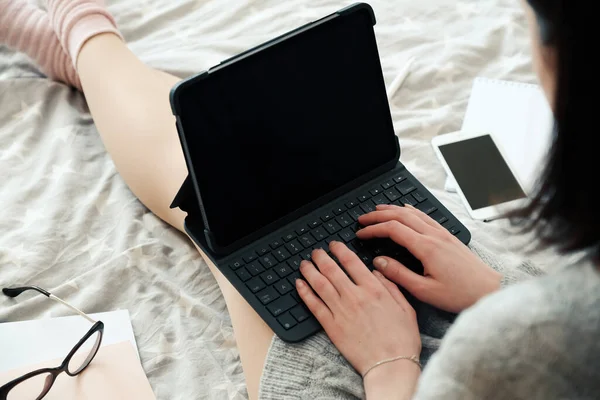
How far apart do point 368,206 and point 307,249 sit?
97mm

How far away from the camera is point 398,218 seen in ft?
2.48

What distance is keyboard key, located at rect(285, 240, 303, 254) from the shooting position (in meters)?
0.74

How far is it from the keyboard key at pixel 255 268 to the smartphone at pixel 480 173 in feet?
1.12

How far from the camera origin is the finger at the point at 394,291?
0.70 m

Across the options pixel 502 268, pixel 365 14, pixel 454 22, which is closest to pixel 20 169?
pixel 365 14

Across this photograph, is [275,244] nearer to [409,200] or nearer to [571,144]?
[409,200]

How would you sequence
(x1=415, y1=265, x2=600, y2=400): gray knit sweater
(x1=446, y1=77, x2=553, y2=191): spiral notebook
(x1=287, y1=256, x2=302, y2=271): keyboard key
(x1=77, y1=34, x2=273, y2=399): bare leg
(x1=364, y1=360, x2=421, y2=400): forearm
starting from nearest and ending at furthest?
(x1=415, y1=265, x2=600, y2=400): gray knit sweater → (x1=364, y1=360, x2=421, y2=400): forearm → (x1=287, y1=256, x2=302, y2=271): keyboard key → (x1=77, y1=34, x2=273, y2=399): bare leg → (x1=446, y1=77, x2=553, y2=191): spiral notebook

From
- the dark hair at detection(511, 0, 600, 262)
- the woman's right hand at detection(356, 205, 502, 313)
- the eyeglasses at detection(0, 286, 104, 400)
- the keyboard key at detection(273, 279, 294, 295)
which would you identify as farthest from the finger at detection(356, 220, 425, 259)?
the eyeglasses at detection(0, 286, 104, 400)

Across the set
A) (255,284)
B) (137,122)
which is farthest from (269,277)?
(137,122)

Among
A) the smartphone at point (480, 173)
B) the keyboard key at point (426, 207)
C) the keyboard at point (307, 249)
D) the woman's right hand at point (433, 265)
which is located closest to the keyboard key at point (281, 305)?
the keyboard at point (307, 249)

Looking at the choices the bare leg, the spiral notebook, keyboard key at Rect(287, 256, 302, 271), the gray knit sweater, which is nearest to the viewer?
the gray knit sweater

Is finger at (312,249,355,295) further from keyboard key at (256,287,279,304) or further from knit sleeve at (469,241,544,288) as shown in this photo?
knit sleeve at (469,241,544,288)

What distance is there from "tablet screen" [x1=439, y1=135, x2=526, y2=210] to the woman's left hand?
28cm

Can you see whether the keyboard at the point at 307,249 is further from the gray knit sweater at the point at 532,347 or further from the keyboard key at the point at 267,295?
the gray knit sweater at the point at 532,347
